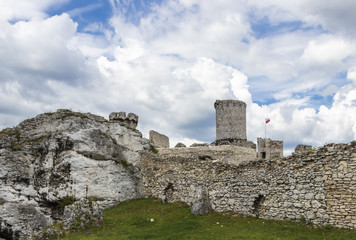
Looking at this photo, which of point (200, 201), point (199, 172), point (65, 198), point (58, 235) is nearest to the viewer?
point (58, 235)

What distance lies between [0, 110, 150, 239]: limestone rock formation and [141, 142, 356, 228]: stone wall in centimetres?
451

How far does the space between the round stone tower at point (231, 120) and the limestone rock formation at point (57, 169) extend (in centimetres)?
1546

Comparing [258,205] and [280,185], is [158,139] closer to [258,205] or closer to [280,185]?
[258,205]

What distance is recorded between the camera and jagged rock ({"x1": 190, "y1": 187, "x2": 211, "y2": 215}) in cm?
2048

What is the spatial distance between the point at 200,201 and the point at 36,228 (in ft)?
36.0

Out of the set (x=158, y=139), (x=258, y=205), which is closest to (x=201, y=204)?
(x=258, y=205)

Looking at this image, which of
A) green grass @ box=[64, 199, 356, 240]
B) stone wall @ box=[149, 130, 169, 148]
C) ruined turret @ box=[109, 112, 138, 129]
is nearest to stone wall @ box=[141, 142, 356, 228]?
green grass @ box=[64, 199, 356, 240]

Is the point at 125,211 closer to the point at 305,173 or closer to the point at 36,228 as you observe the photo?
the point at 36,228

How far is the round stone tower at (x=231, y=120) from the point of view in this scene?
42031 mm

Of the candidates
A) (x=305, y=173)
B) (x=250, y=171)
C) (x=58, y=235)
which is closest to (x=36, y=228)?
(x=58, y=235)

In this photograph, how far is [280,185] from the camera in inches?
703

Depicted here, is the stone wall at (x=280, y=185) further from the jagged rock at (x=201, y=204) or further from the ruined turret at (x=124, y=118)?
the ruined turret at (x=124, y=118)

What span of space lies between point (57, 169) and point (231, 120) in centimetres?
2270

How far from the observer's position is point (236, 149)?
34.1 m
